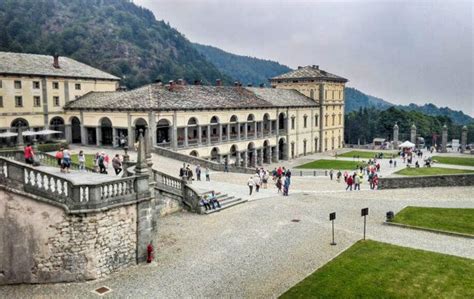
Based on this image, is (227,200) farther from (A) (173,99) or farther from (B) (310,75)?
(B) (310,75)

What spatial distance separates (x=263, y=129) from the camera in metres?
59.1

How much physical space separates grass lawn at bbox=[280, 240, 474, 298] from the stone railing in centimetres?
705

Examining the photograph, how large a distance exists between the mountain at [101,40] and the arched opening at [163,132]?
2554 inches

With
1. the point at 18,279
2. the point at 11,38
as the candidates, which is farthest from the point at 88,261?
the point at 11,38

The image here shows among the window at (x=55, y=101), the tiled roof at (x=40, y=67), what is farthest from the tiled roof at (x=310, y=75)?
the window at (x=55, y=101)

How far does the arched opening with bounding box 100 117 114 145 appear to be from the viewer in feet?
146

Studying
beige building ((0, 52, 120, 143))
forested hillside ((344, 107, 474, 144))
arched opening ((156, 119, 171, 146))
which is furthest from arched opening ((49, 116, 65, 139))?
forested hillside ((344, 107, 474, 144))

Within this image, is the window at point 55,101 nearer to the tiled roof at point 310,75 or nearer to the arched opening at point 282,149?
the arched opening at point 282,149

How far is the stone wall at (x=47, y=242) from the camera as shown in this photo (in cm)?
1477

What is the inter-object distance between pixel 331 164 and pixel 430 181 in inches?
1063

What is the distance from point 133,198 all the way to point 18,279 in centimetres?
472

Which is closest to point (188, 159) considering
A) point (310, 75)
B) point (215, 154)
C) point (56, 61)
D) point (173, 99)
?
point (173, 99)

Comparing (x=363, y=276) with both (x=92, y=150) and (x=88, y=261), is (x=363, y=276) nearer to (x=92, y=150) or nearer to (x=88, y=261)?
(x=88, y=261)

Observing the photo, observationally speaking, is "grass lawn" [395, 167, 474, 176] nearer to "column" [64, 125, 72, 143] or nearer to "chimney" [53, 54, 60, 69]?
"column" [64, 125, 72, 143]
